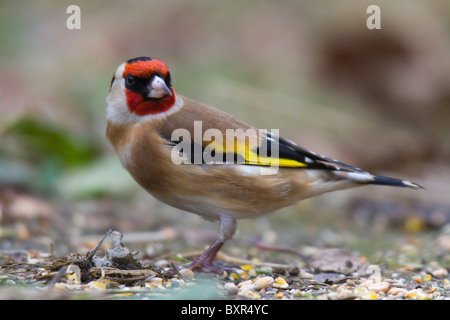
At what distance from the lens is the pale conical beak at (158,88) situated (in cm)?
406

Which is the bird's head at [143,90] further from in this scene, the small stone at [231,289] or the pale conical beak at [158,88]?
the small stone at [231,289]

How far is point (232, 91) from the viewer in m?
9.57

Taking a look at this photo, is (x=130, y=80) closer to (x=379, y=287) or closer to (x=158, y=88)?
(x=158, y=88)

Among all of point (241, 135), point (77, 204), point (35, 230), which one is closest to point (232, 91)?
point (77, 204)

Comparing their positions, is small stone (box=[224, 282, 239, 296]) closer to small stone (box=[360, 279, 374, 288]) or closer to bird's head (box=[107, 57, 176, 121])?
small stone (box=[360, 279, 374, 288])

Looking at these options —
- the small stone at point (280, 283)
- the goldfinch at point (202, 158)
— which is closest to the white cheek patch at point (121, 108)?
the goldfinch at point (202, 158)

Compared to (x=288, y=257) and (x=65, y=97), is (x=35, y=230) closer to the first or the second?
(x=288, y=257)

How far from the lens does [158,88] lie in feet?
13.4

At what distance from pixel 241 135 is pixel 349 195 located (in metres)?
3.57

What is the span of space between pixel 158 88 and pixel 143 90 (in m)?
0.15

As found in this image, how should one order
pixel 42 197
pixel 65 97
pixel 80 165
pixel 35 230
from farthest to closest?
pixel 65 97, pixel 80 165, pixel 42 197, pixel 35 230

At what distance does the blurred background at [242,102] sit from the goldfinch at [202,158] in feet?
3.32

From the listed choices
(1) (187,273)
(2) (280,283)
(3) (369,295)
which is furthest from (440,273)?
(1) (187,273)
